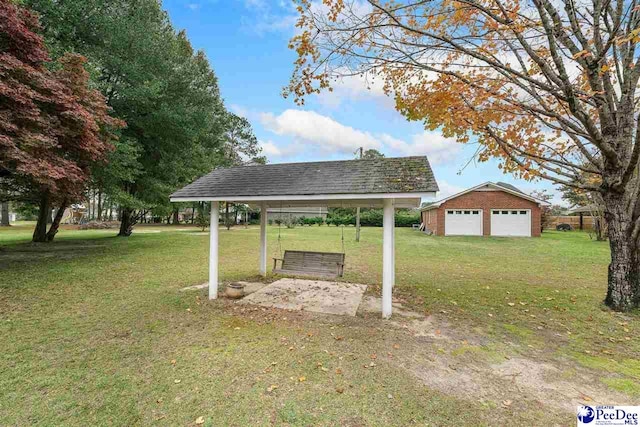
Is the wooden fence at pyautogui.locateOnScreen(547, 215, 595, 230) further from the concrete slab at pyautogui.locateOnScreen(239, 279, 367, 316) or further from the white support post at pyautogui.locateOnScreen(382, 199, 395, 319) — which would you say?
the white support post at pyautogui.locateOnScreen(382, 199, 395, 319)

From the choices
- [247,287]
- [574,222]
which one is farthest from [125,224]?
[574,222]

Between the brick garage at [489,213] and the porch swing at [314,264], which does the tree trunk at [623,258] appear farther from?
the brick garage at [489,213]

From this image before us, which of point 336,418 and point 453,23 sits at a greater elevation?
point 453,23

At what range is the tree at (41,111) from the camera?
289 inches

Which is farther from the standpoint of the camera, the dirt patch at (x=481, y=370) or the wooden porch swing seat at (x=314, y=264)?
the wooden porch swing seat at (x=314, y=264)

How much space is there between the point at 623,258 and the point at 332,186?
18.3ft

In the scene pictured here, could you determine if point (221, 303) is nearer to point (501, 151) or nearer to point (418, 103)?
point (418, 103)

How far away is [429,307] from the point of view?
20.1 ft

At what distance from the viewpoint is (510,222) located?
73.8ft

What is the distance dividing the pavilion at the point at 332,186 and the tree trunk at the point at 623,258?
11.8 feet

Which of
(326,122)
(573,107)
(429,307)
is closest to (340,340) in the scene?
(429,307)

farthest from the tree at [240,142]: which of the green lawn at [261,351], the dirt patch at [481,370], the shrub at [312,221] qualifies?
the dirt patch at [481,370]

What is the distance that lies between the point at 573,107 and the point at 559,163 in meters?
2.09

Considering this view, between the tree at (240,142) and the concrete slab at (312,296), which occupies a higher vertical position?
the tree at (240,142)
